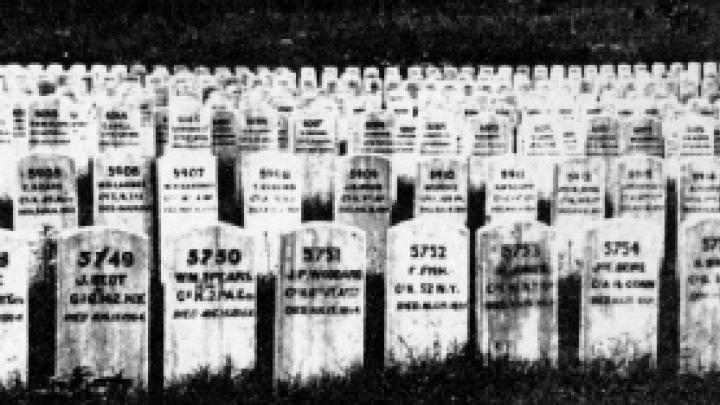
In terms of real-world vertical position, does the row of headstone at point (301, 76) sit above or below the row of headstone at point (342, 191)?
above

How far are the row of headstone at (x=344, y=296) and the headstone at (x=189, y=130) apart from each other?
747 cm

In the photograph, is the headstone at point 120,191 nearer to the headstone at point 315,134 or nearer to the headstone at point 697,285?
the headstone at point 315,134

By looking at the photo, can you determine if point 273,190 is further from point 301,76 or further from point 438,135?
point 301,76

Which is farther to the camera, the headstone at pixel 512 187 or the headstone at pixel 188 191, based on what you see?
the headstone at pixel 188 191

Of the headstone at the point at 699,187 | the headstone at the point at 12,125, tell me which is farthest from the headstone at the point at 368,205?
the headstone at the point at 12,125

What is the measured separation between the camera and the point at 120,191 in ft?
41.1

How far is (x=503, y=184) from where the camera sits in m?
12.6

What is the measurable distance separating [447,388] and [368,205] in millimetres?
3737

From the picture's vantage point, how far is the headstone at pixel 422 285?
9.59m

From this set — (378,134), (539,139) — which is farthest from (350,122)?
(539,139)

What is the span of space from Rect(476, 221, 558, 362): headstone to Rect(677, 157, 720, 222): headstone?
3.18 metres

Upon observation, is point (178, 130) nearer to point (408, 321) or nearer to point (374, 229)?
point (374, 229)

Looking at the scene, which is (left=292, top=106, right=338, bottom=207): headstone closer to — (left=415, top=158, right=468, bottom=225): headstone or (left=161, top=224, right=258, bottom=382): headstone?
(left=415, top=158, right=468, bottom=225): headstone

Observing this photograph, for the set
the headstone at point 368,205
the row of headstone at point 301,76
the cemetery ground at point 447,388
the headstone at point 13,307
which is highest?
the row of headstone at point 301,76
